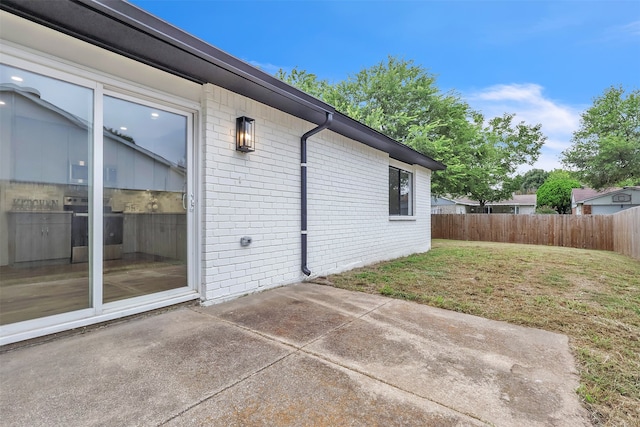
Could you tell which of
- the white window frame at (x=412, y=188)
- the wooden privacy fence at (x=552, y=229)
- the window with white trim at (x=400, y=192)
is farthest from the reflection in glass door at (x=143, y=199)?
the wooden privacy fence at (x=552, y=229)

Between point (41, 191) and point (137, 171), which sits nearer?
point (41, 191)

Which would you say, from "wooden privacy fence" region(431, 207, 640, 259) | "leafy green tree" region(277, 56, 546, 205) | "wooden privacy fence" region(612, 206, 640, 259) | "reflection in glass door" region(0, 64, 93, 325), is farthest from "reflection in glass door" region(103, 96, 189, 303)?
"wooden privacy fence" region(431, 207, 640, 259)

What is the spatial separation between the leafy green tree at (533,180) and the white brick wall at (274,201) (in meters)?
43.1

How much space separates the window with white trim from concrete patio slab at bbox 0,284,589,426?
448 cm

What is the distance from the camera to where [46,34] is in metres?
2.14

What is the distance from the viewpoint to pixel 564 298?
3.72m

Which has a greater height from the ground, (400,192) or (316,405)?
(400,192)

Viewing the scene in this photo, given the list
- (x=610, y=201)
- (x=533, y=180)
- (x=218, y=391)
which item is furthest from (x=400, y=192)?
(x=533, y=180)

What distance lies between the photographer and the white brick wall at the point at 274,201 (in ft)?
10.7

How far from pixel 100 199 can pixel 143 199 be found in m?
0.39

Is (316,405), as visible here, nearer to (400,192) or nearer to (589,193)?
(400,192)

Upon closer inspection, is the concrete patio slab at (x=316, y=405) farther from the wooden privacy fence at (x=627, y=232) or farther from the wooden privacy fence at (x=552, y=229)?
the wooden privacy fence at (x=552, y=229)

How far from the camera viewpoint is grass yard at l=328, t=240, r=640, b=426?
1.78m

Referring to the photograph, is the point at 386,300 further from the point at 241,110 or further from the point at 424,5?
the point at 424,5
